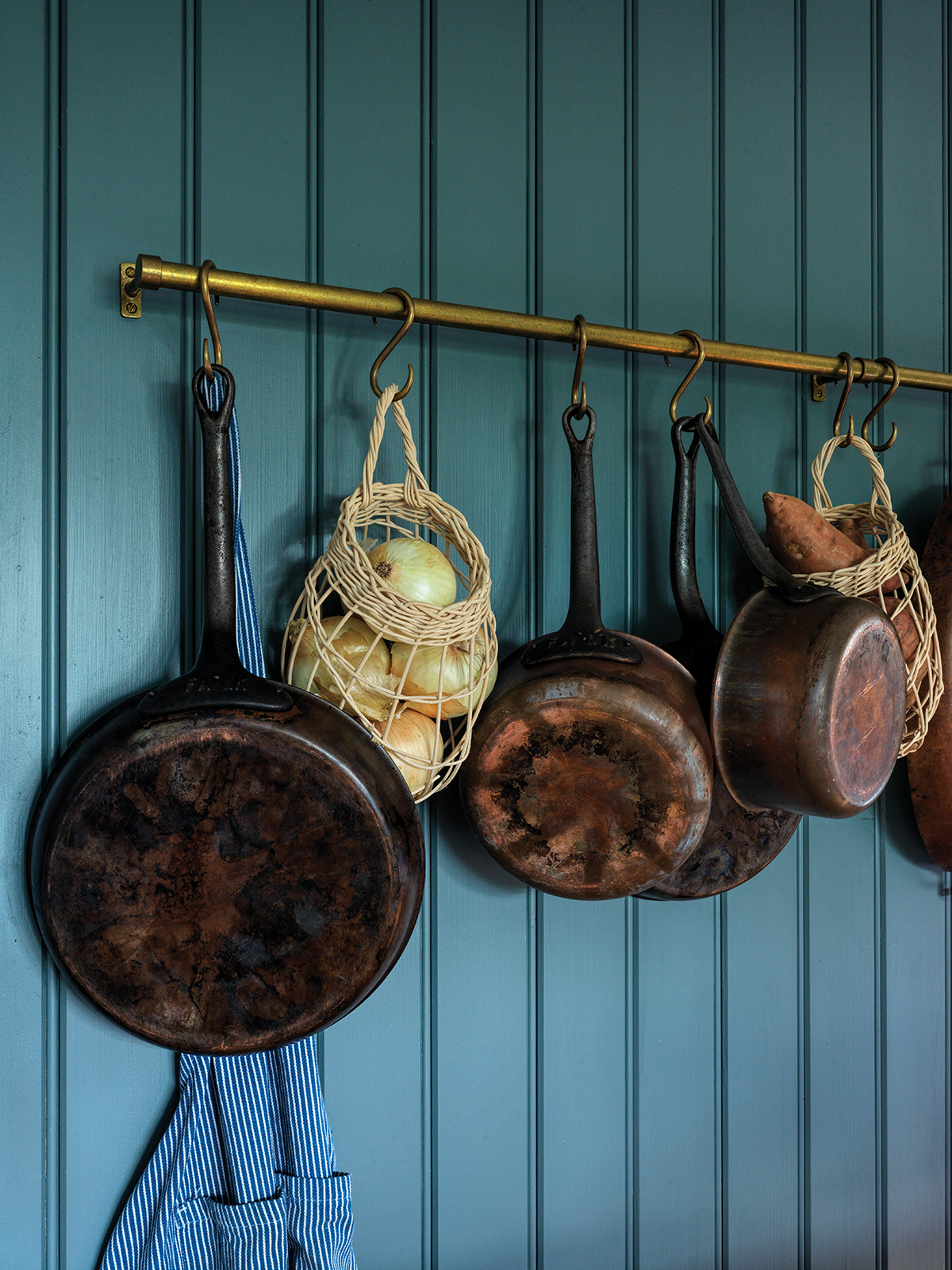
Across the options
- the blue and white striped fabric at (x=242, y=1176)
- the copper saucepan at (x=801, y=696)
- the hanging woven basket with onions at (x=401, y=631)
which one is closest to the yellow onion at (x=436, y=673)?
the hanging woven basket with onions at (x=401, y=631)

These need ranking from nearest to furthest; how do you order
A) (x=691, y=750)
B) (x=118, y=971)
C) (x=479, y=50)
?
(x=118, y=971) < (x=691, y=750) < (x=479, y=50)

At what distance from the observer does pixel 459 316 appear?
86cm

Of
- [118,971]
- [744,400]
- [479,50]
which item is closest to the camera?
[118,971]

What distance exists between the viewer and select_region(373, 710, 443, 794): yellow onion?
0.81 metres

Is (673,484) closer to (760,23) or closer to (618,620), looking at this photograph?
(618,620)

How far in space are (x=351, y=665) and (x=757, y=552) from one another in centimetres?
41

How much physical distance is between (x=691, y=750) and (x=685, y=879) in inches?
7.3

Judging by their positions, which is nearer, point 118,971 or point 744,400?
point 118,971

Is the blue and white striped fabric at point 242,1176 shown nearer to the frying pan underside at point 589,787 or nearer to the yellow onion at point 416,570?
the yellow onion at point 416,570

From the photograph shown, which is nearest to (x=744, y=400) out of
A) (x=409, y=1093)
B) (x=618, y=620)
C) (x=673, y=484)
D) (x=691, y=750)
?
(x=673, y=484)

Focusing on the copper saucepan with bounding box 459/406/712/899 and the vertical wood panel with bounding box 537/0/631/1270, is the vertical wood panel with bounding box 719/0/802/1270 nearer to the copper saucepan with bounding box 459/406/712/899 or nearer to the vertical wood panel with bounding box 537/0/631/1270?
the vertical wood panel with bounding box 537/0/631/1270

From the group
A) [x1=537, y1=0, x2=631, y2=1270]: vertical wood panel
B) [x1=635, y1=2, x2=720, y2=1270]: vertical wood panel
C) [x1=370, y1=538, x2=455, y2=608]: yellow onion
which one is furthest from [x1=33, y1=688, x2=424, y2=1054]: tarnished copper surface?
[x1=635, y1=2, x2=720, y2=1270]: vertical wood panel

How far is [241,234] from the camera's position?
34.6 inches

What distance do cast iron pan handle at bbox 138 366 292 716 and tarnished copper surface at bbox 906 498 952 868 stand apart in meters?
0.77
